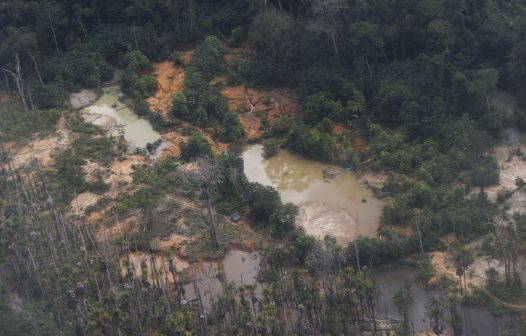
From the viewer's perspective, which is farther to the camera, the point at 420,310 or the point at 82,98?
the point at 82,98

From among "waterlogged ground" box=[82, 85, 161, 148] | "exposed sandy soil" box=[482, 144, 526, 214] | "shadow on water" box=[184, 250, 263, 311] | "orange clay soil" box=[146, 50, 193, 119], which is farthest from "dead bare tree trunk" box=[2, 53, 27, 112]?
"exposed sandy soil" box=[482, 144, 526, 214]

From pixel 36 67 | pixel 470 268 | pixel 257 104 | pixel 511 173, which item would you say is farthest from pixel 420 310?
pixel 36 67

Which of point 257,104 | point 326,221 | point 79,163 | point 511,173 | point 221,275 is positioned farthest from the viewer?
point 257,104

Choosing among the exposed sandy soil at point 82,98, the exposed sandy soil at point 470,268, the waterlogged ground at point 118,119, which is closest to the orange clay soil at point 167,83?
the waterlogged ground at point 118,119

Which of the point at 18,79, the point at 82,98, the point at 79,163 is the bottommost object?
the point at 79,163

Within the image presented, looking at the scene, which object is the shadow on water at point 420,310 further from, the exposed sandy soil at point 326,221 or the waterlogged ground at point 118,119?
the waterlogged ground at point 118,119

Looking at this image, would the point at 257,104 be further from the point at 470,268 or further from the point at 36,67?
the point at 470,268

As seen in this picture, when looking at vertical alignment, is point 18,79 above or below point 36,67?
above
